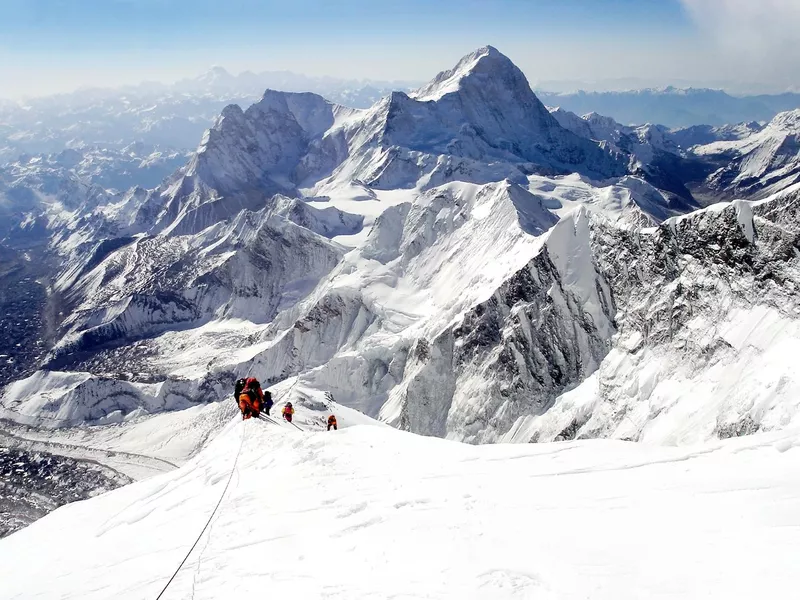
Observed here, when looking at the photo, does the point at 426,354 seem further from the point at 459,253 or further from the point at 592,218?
the point at 459,253

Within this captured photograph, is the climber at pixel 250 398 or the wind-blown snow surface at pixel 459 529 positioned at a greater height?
the wind-blown snow surface at pixel 459 529

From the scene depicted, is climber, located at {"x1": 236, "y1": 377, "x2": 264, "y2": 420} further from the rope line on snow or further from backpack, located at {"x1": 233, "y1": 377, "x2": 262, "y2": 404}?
the rope line on snow

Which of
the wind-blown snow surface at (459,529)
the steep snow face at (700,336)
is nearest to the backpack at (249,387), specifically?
the wind-blown snow surface at (459,529)

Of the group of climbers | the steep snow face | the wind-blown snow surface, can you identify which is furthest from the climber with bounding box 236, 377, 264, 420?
the steep snow face

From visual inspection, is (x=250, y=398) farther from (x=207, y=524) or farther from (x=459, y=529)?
(x=459, y=529)

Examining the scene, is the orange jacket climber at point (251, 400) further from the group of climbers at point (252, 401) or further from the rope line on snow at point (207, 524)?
the rope line on snow at point (207, 524)

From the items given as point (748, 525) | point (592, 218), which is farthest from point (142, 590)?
point (592, 218)
